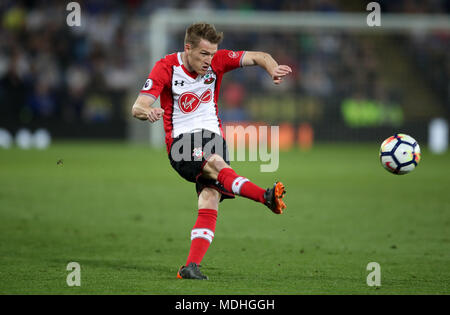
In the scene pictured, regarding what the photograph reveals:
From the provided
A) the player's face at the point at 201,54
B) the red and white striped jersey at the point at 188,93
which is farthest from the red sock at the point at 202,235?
the player's face at the point at 201,54

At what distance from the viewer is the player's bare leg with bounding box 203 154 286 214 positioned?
553 centimetres

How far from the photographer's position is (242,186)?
5.76 meters

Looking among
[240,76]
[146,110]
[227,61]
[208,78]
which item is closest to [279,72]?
[227,61]

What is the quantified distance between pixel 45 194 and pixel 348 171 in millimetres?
7066

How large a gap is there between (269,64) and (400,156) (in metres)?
1.73

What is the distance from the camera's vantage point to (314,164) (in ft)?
59.3

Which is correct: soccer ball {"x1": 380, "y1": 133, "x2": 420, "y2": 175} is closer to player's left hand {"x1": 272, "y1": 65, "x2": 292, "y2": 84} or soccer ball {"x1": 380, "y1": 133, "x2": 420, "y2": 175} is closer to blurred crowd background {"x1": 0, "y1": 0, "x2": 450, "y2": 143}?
player's left hand {"x1": 272, "y1": 65, "x2": 292, "y2": 84}

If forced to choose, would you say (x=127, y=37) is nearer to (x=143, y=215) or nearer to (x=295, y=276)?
(x=143, y=215)

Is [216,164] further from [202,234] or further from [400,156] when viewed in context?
[400,156]

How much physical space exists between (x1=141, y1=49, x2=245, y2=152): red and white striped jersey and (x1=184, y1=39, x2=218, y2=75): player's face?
0.43 feet

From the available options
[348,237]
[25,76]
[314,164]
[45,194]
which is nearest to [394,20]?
[314,164]

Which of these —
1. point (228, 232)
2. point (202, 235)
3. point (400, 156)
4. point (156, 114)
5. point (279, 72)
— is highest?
point (279, 72)

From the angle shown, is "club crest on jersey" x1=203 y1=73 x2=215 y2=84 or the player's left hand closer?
the player's left hand

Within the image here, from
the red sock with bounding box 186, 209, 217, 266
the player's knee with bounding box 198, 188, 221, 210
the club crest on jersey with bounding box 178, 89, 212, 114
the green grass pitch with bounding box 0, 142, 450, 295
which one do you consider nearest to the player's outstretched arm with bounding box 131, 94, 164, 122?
the club crest on jersey with bounding box 178, 89, 212, 114
